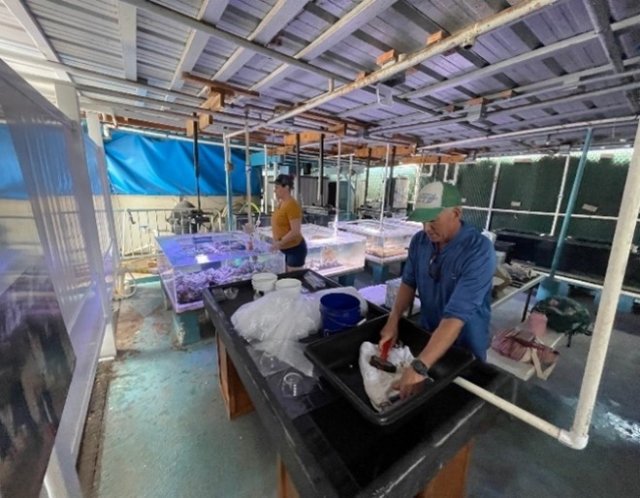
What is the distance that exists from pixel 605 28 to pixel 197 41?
83.8 inches

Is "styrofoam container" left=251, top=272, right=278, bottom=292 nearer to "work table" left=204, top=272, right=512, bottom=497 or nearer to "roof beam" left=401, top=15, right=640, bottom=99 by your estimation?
"work table" left=204, top=272, right=512, bottom=497

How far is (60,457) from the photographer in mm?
1100

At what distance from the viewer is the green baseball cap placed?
4.34 ft

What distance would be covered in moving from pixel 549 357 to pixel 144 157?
677cm

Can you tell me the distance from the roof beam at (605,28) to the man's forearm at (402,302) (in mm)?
1450

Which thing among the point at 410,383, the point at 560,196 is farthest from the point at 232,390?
the point at 560,196

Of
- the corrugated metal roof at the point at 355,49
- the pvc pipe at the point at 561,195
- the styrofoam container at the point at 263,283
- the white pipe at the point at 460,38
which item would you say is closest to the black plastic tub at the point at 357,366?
the styrofoam container at the point at 263,283

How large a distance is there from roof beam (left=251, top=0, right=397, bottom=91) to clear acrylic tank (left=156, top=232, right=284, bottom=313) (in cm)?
189

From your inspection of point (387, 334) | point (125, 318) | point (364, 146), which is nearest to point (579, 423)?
point (387, 334)

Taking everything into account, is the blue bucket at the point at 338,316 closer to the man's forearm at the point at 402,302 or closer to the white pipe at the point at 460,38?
the man's forearm at the point at 402,302

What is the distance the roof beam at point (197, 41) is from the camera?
1297mm

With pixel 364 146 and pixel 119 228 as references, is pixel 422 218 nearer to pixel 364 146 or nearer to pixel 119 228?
pixel 364 146

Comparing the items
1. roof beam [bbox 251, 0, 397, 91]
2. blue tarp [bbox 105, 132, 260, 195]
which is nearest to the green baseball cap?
roof beam [bbox 251, 0, 397, 91]

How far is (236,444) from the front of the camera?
1.78m
